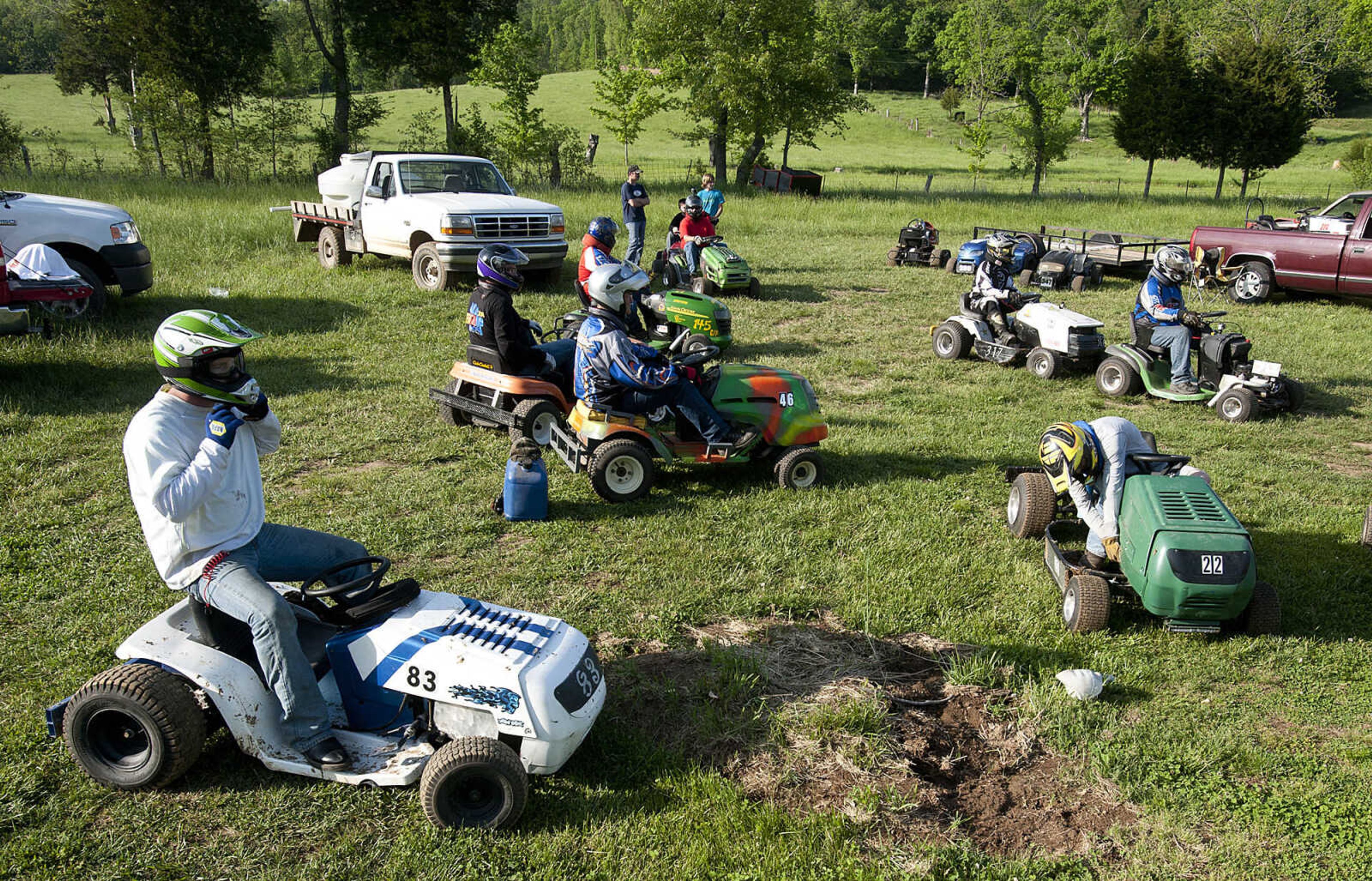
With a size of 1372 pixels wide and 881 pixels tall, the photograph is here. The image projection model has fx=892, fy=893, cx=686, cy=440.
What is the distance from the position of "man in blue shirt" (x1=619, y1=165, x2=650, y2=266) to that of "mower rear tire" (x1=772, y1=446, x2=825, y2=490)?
8.71 meters

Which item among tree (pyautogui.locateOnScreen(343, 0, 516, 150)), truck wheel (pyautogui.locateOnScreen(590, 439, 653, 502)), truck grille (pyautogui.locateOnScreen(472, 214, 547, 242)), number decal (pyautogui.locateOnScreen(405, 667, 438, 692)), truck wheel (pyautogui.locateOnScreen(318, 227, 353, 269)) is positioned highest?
tree (pyautogui.locateOnScreen(343, 0, 516, 150))

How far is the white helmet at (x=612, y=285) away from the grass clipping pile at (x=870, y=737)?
9.87 feet

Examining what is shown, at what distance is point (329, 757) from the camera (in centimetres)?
404

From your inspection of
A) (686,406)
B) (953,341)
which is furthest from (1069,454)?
(953,341)

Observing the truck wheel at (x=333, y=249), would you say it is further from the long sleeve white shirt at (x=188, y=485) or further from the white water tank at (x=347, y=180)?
the long sleeve white shirt at (x=188, y=485)

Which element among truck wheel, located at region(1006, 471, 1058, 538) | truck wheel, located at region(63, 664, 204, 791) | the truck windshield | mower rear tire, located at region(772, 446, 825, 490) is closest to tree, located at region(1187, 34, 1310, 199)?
the truck windshield

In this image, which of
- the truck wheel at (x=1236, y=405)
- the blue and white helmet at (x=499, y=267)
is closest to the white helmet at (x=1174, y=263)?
the truck wheel at (x=1236, y=405)

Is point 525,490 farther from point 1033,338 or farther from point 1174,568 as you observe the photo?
point 1033,338

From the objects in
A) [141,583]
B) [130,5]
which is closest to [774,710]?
[141,583]

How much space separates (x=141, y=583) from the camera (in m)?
5.97

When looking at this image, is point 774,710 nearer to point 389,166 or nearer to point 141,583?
point 141,583

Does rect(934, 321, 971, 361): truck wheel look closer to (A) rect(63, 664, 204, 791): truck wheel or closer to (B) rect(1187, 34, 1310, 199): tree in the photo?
(A) rect(63, 664, 204, 791): truck wheel

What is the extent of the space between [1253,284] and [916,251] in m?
6.45

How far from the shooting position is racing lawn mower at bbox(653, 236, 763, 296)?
15078 mm
